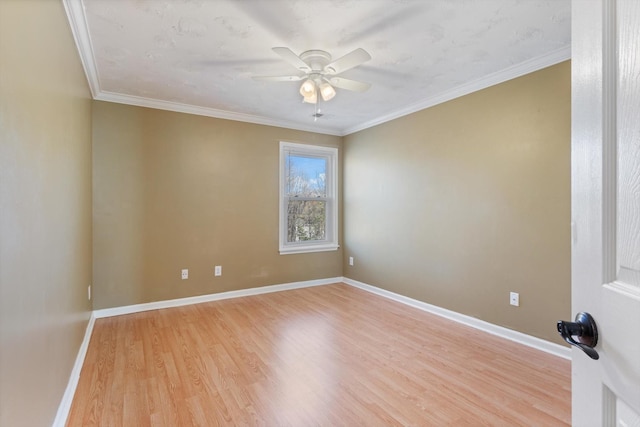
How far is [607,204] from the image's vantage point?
2.02ft

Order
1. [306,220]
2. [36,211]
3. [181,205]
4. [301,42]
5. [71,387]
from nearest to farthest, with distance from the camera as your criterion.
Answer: [36,211] < [71,387] < [301,42] < [181,205] < [306,220]

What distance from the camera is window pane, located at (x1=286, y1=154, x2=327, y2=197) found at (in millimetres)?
4691

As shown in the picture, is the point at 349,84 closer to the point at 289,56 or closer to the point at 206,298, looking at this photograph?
the point at 289,56

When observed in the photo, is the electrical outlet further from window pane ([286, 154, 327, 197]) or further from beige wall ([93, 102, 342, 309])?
window pane ([286, 154, 327, 197])

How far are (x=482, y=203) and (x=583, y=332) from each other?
266 centimetres

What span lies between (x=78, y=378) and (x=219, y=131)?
116 inches

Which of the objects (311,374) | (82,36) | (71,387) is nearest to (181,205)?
(82,36)

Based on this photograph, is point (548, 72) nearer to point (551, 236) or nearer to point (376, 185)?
point (551, 236)

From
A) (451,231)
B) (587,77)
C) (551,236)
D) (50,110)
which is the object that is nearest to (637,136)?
(587,77)

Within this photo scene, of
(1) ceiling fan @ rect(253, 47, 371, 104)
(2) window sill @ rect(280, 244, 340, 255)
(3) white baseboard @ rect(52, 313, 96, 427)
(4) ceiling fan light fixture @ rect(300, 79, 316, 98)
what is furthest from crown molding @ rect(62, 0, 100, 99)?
(2) window sill @ rect(280, 244, 340, 255)

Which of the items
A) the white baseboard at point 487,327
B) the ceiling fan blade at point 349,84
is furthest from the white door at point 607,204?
the white baseboard at point 487,327

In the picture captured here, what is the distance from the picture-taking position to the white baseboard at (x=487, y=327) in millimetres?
2516

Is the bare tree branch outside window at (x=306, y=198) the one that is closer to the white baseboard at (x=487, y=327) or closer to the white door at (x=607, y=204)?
the white baseboard at (x=487, y=327)

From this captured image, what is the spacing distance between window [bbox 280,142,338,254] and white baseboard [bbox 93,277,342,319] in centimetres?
51
